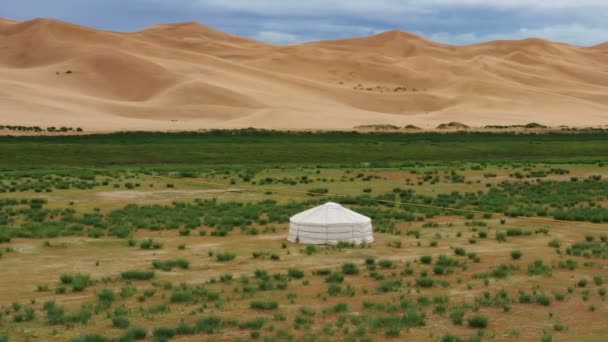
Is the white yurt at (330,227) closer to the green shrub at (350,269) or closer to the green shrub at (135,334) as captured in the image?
the green shrub at (350,269)

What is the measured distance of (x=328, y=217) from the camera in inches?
811

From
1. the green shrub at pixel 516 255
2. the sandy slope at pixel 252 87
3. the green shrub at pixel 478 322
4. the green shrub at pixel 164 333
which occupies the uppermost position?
the sandy slope at pixel 252 87

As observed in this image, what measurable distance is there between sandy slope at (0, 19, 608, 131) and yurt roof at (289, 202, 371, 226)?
5819 cm

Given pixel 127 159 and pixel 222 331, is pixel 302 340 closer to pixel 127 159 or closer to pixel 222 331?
pixel 222 331

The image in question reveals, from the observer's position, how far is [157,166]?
49531mm

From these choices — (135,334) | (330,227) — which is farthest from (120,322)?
(330,227)

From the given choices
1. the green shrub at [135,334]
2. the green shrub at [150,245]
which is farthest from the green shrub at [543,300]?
the green shrub at [150,245]

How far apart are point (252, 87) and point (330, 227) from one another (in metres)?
113

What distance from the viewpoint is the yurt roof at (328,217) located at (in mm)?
20484

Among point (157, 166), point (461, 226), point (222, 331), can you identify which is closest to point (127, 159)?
point (157, 166)

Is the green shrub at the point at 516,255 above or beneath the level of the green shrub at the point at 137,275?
above

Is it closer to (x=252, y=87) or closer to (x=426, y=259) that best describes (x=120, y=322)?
(x=426, y=259)

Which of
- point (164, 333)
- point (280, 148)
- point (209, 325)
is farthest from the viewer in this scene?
point (280, 148)

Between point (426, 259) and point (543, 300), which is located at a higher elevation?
point (426, 259)
